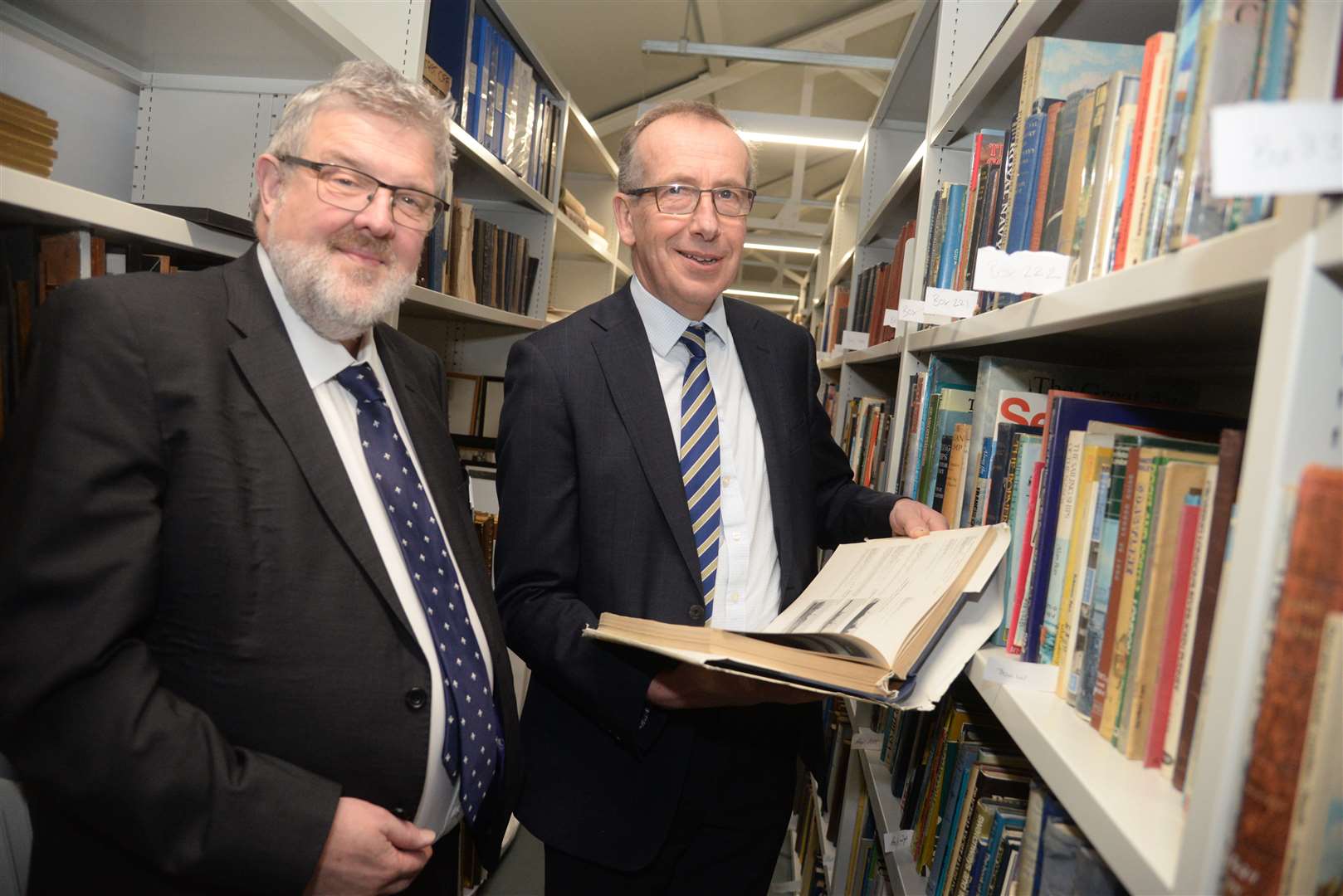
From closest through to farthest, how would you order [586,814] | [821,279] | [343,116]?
1. [343,116]
2. [586,814]
3. [821,279]

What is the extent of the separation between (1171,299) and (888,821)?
42.9 inches

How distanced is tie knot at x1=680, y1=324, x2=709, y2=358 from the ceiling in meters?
3.58

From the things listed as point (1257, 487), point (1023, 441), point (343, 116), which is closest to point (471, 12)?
point (343, 116)

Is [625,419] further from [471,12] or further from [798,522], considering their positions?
[471,12]

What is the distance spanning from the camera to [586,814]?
131cm

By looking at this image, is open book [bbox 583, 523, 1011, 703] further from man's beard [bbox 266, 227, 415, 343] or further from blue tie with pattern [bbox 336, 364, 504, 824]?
man's beard [bbox 266, 227, 415, 343]

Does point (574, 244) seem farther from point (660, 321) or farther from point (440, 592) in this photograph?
point (440, 592)

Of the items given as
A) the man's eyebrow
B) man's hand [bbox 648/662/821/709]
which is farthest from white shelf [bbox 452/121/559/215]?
man's hand [bbox 648/662/821/709]

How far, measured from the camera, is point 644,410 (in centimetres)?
133

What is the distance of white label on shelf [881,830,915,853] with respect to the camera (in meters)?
1.32

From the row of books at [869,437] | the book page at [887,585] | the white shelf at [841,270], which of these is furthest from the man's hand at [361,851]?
the white shelf at [841,270]

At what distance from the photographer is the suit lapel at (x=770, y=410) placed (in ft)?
4.65

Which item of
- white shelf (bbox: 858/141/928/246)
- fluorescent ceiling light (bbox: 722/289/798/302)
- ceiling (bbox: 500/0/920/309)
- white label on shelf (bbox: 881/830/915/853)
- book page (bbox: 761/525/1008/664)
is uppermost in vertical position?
ceiling (bbox: 500/0/920/309)

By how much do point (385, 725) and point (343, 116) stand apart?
2.80ft
